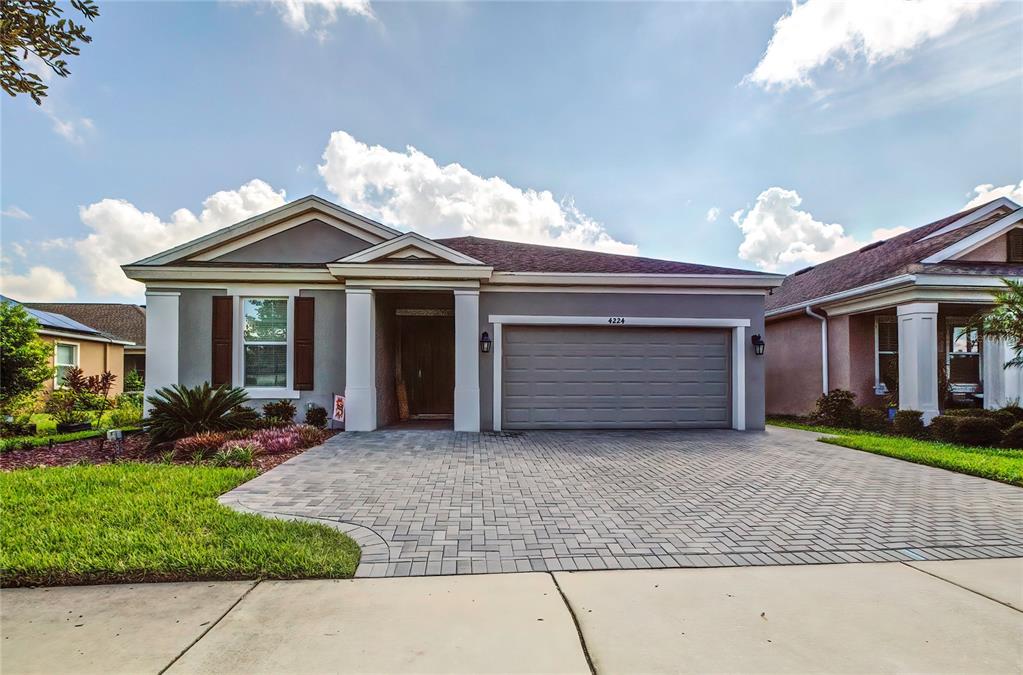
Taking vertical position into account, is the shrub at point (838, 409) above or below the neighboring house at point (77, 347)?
below

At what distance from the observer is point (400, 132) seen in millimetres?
12758

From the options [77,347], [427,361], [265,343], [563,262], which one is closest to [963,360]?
[563,262]

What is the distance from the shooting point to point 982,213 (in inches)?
484

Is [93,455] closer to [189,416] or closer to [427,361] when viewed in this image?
[189,416]

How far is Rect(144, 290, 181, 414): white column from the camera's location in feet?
32.0

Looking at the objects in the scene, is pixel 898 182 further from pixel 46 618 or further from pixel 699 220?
pixel 46 618

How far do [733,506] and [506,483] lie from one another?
95.6 inches

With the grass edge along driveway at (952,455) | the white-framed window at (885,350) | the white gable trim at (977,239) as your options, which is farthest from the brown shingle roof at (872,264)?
the grass edge along driveway at (952,455)

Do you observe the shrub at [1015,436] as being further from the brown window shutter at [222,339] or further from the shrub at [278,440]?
the brown window shutter at [222,339]

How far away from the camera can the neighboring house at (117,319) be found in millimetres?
21000

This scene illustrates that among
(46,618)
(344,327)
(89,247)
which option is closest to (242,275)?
(344,327)

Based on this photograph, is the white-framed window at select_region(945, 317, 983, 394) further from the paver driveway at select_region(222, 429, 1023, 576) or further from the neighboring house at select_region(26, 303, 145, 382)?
the neighboring house at select_region(26, 303, 145, 382)

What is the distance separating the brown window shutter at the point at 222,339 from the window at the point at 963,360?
1711cm

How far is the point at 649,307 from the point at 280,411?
26.1ft
